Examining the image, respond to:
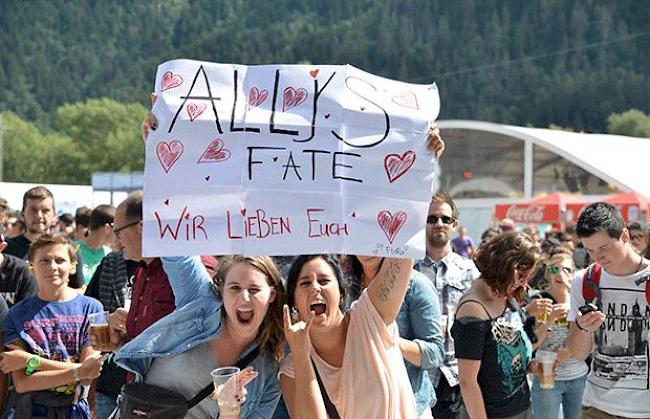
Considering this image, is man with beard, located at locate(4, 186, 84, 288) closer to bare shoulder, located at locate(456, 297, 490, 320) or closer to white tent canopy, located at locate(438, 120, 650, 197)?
bare shoulder, located at locate(456, 297, 490, 320)

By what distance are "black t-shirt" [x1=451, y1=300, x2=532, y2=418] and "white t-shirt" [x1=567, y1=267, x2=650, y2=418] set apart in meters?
0.58

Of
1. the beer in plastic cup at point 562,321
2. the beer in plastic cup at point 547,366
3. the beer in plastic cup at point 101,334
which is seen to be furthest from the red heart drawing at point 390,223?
the beer in plastic cup at point 562,321

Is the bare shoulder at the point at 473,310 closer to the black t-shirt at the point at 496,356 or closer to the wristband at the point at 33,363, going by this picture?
the black t-shirt at the point at 496,356

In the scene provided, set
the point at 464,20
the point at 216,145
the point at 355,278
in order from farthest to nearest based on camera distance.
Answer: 1. the point at 464,20
2. the point at 355,278
3. the point at 216,145

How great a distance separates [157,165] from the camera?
3596 mm

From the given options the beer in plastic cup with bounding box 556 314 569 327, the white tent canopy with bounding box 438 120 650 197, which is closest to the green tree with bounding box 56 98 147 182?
the white tent canopy with bounding box 438 120 650 197

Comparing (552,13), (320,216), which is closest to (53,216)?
(320,216)

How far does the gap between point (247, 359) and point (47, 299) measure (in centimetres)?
215

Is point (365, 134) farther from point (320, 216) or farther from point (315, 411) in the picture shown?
point (315, 411)

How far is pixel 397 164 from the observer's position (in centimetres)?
371

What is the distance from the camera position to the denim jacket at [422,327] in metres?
4.44

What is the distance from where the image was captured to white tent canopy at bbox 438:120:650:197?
41.1 m

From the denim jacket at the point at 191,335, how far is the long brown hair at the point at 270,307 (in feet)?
0.13

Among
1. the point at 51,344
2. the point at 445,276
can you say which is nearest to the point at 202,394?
the point at 51,344
